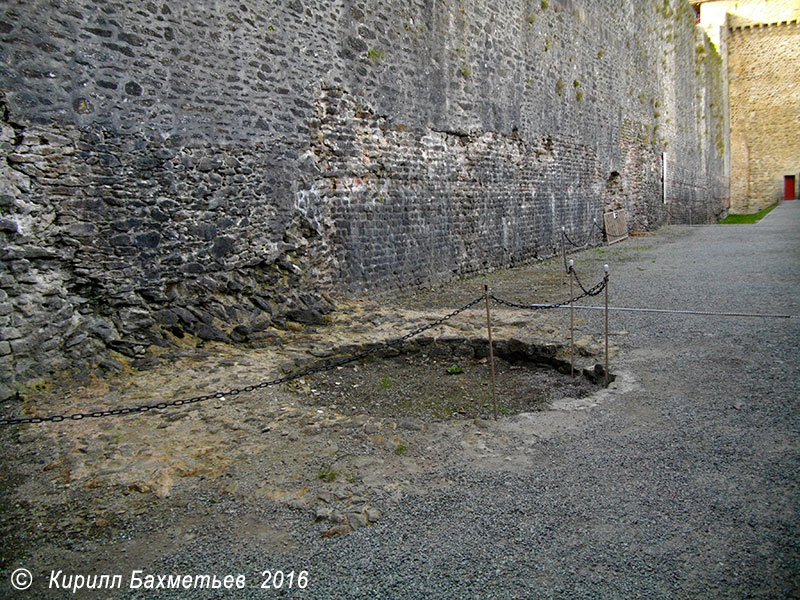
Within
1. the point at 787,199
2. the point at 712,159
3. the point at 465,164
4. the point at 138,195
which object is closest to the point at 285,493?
the point at 138,195

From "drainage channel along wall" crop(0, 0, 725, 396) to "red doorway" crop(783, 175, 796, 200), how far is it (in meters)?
35.3

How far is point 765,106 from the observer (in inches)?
1683

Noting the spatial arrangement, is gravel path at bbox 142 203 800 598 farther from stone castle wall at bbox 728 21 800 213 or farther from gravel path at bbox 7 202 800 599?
stone castle wall at bbox 728 21 800 213

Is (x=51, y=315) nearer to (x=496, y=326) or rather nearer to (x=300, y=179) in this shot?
(x=300, y=179)

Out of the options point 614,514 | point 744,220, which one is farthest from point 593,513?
point 744,220

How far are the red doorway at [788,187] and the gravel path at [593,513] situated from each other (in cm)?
4408

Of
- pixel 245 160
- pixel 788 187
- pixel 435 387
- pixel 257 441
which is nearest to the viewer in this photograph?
pixel 257 441

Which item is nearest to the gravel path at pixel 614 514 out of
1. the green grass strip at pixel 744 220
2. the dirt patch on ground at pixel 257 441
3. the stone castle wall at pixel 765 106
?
the dirt patch on ground at pixel 257 441

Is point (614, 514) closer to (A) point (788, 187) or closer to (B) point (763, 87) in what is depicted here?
(B) point (763, 87)

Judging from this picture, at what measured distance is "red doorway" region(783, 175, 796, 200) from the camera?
43156 millimetres

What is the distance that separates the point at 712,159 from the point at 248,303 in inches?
1401

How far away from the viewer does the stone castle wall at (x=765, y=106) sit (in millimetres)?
41875

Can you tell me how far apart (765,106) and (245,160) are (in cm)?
4492

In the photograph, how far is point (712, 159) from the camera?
36.6 m
